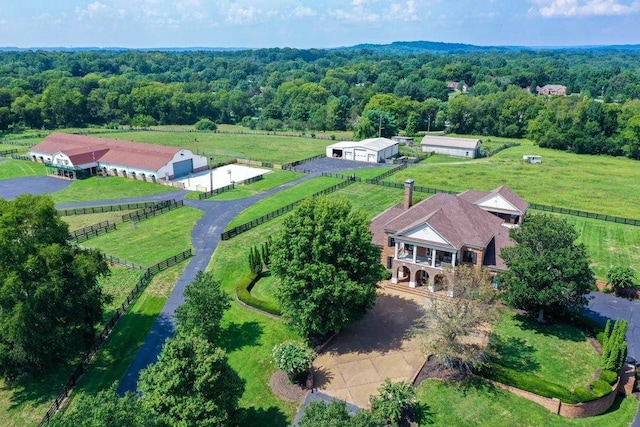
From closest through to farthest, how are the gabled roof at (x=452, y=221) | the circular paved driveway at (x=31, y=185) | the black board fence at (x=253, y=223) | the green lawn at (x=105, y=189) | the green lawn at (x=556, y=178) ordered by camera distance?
the gabled roof at (x=452, y=221) → the black board fence at (x=253, y=223) → the green lawn at (x=556, y=178) → the green lawn at (x=105, y=189) → the circular paved driveway at (x=31, y=185)

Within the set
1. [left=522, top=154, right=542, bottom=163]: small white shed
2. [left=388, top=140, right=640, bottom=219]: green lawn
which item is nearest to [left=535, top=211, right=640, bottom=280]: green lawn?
[left=388, top=140, right=640, bottom=219]: green lawn

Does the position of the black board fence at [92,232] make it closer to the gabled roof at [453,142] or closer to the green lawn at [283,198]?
the green lawn at [283,198]

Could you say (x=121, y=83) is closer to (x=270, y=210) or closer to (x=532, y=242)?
(x=270, y=210)

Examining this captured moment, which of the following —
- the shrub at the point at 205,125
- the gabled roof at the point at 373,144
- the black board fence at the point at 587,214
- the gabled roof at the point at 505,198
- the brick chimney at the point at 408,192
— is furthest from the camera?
the shrub at the point at 205,125

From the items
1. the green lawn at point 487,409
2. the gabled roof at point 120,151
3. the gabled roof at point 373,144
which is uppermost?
the gabled roof at point 120,151

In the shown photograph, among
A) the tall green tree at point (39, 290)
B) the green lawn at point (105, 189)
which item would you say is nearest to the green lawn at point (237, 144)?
the green lawn at point (105, 189)

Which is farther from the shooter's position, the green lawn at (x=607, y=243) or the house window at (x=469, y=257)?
the green lawn at (x=607, y=243)

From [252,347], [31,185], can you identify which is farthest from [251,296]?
[31,185]
